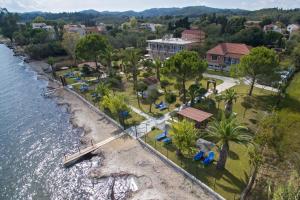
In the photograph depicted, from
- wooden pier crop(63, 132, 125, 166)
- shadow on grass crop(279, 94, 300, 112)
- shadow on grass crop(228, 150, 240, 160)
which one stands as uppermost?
shadow on grass crop(279, 94, 300, 112)

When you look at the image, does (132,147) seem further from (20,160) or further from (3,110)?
(3,110)

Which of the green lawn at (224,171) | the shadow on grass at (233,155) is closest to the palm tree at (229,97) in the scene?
the green lawn at (224,171)

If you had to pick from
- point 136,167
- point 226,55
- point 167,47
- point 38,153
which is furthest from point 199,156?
point 167,47

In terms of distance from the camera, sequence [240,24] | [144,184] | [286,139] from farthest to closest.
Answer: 1. [240,24]
2. [144,184]
3. [286,139]

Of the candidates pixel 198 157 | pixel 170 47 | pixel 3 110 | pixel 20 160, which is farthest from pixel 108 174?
pixel 170 47

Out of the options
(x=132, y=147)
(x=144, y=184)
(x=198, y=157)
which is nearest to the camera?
(x=144, y=184)

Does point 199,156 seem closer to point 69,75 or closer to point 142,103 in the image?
point 142,103

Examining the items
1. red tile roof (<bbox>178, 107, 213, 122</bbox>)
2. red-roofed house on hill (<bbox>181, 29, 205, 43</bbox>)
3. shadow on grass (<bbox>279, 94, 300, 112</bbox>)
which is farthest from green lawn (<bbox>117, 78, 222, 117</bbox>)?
red-roofed house on hill (<bbox>181, 29, 205, 43</bbox>)

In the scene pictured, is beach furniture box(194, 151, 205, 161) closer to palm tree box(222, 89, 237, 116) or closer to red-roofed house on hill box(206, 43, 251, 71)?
palm tree box(222, 89, 237, 116)
